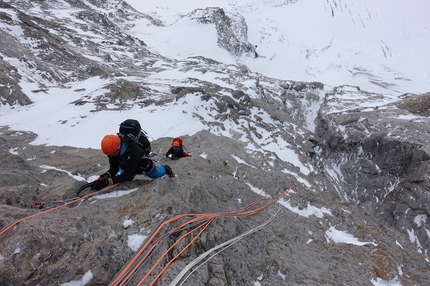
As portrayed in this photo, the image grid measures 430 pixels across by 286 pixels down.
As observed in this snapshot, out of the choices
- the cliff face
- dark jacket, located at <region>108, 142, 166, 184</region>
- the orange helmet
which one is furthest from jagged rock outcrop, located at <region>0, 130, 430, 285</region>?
the orange helmet

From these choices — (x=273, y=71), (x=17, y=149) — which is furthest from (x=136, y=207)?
(x=273, y=71)

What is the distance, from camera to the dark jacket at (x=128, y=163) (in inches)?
179

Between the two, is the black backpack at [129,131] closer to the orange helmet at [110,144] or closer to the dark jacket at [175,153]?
the orange helmet at [110,144]

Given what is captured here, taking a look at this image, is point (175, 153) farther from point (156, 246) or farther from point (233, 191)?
point (156, 246)

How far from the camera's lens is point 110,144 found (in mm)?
4086

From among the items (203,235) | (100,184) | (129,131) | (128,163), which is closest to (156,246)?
(203,235)

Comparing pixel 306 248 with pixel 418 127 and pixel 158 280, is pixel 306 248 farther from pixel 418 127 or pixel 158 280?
pixel 418 127

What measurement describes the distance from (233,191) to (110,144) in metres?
3.96

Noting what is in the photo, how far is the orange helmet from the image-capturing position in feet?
13.3

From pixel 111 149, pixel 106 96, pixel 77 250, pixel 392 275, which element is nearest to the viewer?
pixel 77 250

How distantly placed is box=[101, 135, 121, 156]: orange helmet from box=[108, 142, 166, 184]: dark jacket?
0.29 meters

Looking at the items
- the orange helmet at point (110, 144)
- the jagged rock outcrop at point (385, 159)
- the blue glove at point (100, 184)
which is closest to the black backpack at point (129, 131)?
the orange helmet at point (110, 144)

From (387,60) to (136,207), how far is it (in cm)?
7227

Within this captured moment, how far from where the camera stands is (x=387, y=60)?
59344 mm
